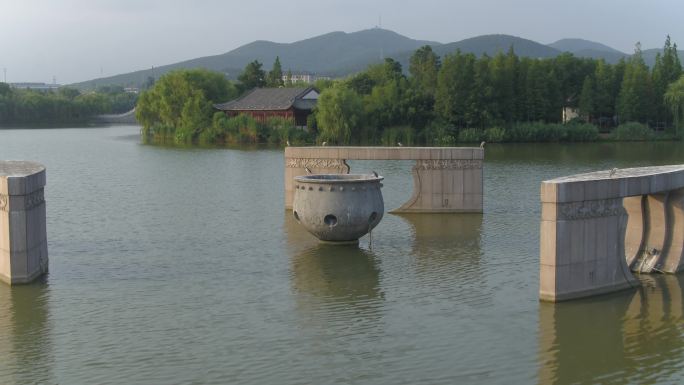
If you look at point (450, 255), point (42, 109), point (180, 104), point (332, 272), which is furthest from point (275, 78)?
point (332, 272)

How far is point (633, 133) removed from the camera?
61.9 metres

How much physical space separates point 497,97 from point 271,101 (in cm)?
1779

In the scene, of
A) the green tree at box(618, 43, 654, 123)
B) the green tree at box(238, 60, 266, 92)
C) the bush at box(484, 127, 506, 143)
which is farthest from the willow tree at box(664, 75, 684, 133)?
the green tree at box(238, 60, 266, 92)

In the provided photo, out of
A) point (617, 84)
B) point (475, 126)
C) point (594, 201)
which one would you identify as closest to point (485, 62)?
point (475, 126)

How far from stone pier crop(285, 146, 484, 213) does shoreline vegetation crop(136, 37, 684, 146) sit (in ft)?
114

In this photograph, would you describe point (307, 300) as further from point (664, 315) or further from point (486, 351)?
point (664, 315)

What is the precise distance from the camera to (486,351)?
1134 centimetres

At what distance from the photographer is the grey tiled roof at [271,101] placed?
6575 cm

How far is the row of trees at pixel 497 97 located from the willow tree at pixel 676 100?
3.8 inches

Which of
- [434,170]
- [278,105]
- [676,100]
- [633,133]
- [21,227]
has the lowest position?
[21,227]

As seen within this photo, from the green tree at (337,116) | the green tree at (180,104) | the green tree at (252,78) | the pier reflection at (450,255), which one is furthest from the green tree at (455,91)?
the pier reflection at (450,255)

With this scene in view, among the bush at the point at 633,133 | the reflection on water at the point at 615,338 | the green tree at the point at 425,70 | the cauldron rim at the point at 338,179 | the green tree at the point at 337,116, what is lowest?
the reflection on water at the point at 615,338

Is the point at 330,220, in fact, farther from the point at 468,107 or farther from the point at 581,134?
the point at 581,134

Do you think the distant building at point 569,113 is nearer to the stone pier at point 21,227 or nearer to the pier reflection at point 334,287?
the pier reflection at point 334,287
